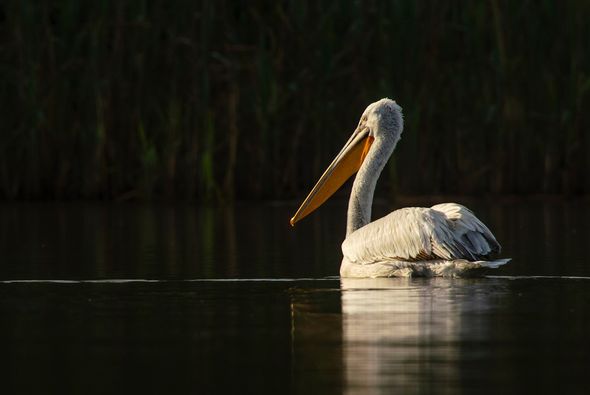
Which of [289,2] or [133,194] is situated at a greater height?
[289,2]

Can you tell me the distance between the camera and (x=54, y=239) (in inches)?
535

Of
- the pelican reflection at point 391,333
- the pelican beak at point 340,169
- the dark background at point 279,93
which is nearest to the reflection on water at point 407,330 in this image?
the pelican reflection at point 391,333

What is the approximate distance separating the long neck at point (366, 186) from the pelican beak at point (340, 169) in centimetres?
28

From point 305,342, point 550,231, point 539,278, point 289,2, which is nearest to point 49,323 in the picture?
point 305,342

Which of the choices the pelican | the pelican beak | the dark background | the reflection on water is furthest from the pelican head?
the dark background

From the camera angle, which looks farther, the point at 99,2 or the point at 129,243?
the point at 99,2

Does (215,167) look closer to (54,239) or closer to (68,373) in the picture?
(54,239)

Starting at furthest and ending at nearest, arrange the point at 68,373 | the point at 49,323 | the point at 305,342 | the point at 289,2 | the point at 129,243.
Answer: the point at 289,2 < the point at 129,243 < the point at 49,323 < the point at 305,342 < the point at 68,373

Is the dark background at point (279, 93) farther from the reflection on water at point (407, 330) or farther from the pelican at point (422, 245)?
the reflection on water at point (407, 330)

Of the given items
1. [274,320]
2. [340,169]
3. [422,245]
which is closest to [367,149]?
[340,169]

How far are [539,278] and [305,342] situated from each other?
10.7ft

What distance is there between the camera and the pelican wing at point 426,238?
911 cm

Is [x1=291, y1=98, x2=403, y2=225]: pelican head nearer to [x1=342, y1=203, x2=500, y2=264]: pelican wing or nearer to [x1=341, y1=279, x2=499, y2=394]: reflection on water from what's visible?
[x1=342, y1=203, x2=500, y2=264]: pelican wing

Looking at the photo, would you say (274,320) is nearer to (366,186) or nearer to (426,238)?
(426,238)
